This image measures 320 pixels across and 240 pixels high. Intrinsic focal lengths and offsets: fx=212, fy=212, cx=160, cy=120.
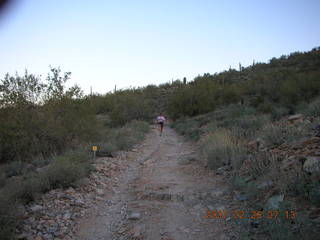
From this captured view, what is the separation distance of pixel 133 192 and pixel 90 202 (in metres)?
0.96

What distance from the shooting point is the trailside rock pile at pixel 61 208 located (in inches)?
133

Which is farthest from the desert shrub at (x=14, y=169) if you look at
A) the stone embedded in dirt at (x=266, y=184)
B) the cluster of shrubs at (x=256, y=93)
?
the cluster of shrubs at (x=256, y=93)

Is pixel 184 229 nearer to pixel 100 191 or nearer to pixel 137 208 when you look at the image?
pixel 137 208

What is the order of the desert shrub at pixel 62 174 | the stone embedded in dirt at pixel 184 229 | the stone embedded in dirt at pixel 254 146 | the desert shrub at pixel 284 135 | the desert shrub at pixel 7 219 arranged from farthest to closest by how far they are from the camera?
the stone embedded in dirt at pixel 254 146 < the desert shrub at pixel 284 135 < the desert shrub at pixel 62 174 < the stone embedded in dirt at pixel 184 229 < the desert shrub at pixel 7 219

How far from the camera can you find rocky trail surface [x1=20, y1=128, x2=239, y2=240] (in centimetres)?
326

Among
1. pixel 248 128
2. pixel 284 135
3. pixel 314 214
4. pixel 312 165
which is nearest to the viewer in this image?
pixel 314 214

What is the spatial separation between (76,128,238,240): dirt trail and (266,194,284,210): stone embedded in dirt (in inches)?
24.6

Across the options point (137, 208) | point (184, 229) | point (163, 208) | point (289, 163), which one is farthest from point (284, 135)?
point (137, 208)

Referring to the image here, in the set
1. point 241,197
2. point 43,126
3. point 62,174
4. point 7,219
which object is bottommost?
point 241,197

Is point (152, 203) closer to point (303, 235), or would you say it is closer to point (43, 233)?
point (43, 233)

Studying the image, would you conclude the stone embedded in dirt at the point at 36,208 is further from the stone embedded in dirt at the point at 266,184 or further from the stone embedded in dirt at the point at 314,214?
the stone embedded in dirt at the point at 314,214

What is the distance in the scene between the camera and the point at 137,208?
13.3ft

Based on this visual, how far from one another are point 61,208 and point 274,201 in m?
3.74

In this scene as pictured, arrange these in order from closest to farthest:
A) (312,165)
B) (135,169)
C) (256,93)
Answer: (312,165)
(135,169)
(256,93)
